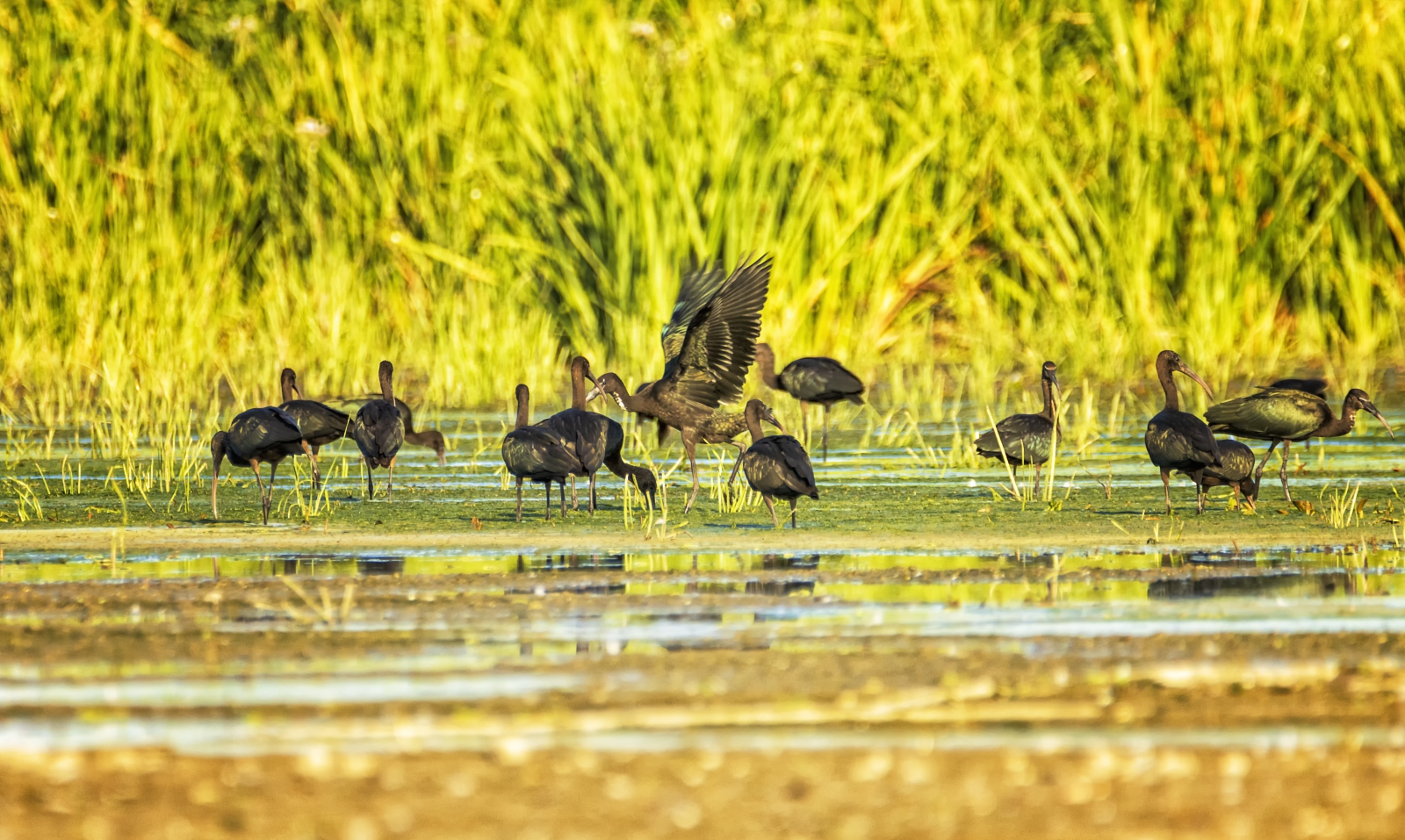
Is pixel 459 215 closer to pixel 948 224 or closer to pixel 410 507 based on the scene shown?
pixel 948 224

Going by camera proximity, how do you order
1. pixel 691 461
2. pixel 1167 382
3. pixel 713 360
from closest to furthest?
1. pixel 691 461
2. pixel 1167 382
3. pixel 713 360

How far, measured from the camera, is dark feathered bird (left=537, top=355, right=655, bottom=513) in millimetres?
7922

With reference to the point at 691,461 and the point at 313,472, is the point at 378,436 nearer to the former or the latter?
the point at 313,472

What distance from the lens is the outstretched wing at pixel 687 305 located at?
411 inches

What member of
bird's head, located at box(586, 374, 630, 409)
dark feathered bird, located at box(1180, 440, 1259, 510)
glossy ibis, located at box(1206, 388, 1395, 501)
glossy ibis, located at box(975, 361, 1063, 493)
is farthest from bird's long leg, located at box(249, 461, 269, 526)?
glossy ibis, located at box(1206, 388, 1395, 501)

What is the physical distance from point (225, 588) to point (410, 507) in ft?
7.49

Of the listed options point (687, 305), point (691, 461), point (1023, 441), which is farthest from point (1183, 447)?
point (687, 305)

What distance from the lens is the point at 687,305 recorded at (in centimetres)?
1084

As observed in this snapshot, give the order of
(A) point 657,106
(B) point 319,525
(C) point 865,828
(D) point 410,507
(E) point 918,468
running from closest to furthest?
(C) point 865,828
(B) point 319,525
(D) point 410,507
(E) point 918,468
(A) point 657,106

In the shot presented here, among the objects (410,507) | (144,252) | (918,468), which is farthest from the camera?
(144,252)

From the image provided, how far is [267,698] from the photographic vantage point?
4.36 m

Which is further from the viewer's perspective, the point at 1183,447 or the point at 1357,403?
the point at 1357,403

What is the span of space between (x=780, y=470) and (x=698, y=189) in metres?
7.03

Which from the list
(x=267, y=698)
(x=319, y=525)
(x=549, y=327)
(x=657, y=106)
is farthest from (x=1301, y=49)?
(x=267, y=698)
